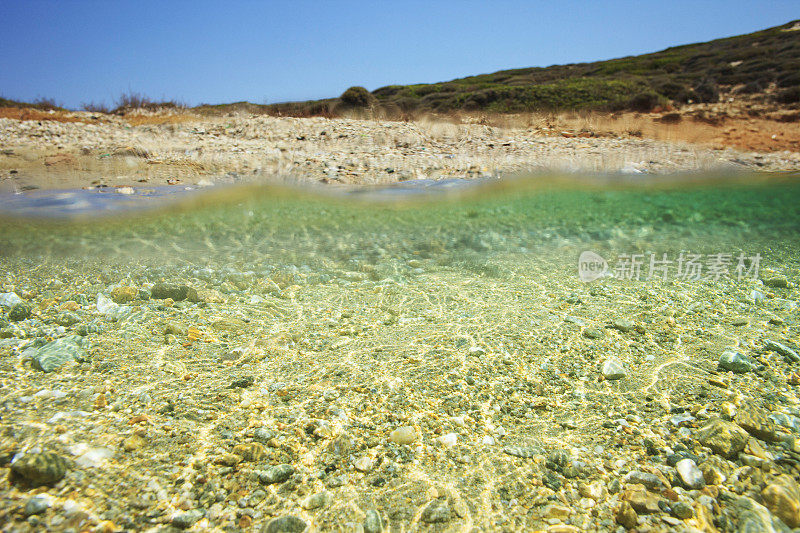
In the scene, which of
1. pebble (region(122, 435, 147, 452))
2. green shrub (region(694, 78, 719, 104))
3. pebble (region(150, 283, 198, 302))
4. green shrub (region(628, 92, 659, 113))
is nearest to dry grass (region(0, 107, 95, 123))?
pebble (region(150, 283, 198, 302))

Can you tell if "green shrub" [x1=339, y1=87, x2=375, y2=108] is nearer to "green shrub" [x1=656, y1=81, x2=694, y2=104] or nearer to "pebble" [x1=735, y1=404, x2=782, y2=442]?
"green shrub" [x1=656, y1=81, x2=694, y2=104]

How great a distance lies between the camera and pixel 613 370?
110 inches

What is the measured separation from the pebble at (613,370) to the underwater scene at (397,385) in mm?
15

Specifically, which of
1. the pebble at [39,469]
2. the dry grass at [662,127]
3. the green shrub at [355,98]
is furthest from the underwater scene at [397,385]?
the green shrub at [355,98]

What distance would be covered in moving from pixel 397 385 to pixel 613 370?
1.40 m

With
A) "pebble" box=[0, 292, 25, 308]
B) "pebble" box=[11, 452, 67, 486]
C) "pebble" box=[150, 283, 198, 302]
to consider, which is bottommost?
"pebble" box=[11, 452, 67, 486]

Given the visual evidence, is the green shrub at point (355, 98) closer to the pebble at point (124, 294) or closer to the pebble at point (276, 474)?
the pebble at point (124, 294)

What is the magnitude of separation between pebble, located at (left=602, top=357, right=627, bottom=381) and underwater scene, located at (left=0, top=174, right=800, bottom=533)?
1 cm

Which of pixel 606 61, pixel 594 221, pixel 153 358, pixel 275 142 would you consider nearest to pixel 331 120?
pixel 275 142

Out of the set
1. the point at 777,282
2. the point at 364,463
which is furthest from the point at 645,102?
the point at 364,463

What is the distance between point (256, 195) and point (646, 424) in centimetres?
763

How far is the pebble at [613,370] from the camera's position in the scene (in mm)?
2758

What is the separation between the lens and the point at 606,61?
1378 inches

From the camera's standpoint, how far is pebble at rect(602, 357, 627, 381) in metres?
2.76
